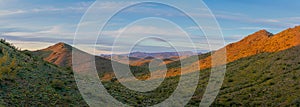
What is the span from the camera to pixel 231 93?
53656 millimetres

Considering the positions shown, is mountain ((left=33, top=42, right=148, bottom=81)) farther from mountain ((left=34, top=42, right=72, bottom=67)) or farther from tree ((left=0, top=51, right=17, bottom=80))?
tree ((left=0, top=51, right=17, bottom=80))

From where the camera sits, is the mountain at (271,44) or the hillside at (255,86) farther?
the mountain at (271,44)

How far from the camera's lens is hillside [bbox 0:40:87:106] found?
2147 cm

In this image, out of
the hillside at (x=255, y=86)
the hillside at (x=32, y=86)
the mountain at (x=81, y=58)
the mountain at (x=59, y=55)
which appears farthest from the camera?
the mountain at (x=59, y=55)

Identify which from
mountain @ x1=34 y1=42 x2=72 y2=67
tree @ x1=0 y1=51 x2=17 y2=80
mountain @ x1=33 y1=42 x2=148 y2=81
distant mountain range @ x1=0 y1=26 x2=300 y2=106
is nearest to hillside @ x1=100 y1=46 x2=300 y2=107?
distant mountain range @ x1=0 y1=26 x2=300 y2=106

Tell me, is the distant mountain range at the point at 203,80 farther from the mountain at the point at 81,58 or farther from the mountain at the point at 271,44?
the mountain at the point at 81,58

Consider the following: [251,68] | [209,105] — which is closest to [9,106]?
[209,105]

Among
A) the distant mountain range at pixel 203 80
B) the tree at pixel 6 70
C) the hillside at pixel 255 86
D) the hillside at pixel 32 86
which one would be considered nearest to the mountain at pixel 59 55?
the distant mountain range at pixel 203 80

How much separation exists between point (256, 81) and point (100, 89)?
37.3 m

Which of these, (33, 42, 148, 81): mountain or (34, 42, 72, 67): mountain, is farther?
(34, 42, 72, 67): mountain

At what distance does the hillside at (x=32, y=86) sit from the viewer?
21.5 m

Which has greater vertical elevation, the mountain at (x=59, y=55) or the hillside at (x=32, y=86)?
the mountain at (x=59, y=55)

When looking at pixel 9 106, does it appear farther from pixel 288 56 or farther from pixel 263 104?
pixel 288 56

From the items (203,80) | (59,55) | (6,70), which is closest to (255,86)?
(203,80)
